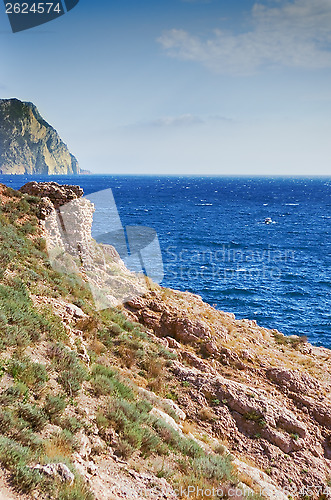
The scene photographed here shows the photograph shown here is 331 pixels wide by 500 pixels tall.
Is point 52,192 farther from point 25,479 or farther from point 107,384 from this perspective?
point 25,479

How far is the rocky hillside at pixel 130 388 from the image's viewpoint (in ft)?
19.6

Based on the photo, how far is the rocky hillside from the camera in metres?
5.99

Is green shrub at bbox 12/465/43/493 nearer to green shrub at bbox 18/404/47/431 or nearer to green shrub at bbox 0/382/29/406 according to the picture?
green shrub at bbox 18/404/47/431

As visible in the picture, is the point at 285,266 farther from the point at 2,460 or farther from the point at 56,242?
the point at 2,460

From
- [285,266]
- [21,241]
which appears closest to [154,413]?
[21,241]

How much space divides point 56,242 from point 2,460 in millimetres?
13774

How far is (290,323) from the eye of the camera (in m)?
31.2

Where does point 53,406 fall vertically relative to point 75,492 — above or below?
above

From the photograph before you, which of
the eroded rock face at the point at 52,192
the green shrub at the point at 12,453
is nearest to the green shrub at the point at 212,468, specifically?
the green shrub at the point at 12,453

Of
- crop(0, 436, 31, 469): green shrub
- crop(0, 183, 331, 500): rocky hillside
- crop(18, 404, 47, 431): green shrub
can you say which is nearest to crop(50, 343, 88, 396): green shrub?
crop(0, 183, 331, 500): rocky hillside

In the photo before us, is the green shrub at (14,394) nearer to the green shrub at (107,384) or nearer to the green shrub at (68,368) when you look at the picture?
the green shrub at (68,368)

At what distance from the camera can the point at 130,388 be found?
942cm

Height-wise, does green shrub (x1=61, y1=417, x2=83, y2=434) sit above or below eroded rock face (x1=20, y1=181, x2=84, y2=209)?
below

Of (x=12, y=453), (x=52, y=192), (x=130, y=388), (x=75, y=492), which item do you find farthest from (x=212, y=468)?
(x=52, y=192)
